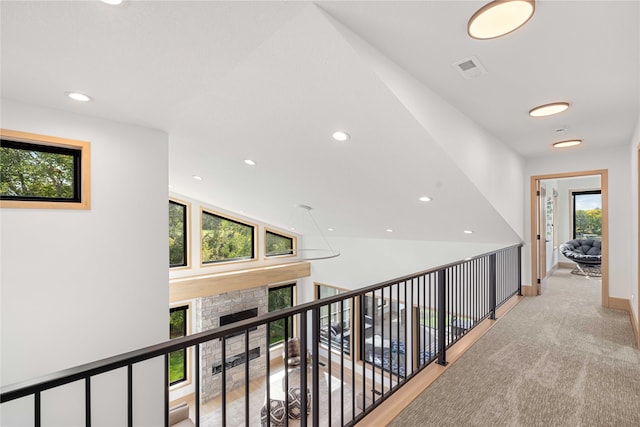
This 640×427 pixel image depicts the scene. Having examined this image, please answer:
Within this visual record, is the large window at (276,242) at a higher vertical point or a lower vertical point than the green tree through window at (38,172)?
lower

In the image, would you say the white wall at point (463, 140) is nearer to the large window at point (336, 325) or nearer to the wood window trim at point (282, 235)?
the large window at point (336, 325)

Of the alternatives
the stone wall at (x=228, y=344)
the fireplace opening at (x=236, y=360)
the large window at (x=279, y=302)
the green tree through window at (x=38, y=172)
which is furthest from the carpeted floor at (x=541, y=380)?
the large window at (x=279, y=302)

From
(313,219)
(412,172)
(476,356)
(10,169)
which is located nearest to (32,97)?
(10,169)

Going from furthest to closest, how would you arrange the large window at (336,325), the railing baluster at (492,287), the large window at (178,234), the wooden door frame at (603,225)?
1. the large window at (336,325)
2. the large window at (178,234)
3. the wooden door frame at (603,225)
4. the railing baluster at (492,287)

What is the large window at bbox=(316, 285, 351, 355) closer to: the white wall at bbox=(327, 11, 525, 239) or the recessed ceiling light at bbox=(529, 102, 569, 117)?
the white wall at bbox=(327, 11, 525, 239)

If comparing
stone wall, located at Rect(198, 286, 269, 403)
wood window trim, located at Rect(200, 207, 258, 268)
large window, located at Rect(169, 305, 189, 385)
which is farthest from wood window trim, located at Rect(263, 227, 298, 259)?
large window, located at Rect(169, 305, 189, 385)

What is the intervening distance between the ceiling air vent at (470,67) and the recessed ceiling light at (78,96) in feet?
9.10

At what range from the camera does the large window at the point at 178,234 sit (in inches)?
263

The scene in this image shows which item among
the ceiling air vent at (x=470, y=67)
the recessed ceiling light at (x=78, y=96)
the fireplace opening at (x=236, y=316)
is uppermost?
the ceiling air vent at (x=470, y=67)

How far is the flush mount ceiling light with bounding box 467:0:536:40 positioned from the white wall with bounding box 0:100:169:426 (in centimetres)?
291

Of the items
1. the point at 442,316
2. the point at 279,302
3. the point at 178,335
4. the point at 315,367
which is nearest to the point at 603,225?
the point at 442,316

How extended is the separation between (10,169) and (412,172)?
11.7ft

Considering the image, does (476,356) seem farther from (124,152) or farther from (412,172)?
(124,152)

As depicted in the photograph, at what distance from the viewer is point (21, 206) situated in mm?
2420
